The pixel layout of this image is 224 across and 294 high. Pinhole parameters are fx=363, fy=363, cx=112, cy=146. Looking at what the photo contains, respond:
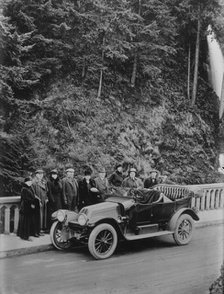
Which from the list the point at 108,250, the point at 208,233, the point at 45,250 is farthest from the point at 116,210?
the point at 208,233

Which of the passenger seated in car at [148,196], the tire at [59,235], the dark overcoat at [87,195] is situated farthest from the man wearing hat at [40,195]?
the passenger seated in car at [148,196]

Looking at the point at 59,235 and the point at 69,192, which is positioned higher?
the point at 69,192

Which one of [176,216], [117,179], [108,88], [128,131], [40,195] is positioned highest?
[108,88]

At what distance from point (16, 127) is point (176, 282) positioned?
26.5 ft

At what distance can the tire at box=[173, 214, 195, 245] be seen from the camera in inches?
311

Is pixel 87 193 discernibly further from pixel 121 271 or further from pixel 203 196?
pixel 203 196

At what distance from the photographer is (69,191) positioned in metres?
8.46

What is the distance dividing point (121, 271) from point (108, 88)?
12.6 m

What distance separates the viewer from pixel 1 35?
31.4 feet

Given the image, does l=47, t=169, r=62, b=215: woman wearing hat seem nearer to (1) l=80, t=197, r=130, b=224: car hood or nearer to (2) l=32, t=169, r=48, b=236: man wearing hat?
(2) l=32, t=169, r=48, b=236: man wearing hat

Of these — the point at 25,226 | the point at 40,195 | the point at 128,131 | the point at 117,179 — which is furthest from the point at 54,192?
the point at 128,131

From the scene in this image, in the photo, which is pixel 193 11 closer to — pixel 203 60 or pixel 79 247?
pixel 203 60

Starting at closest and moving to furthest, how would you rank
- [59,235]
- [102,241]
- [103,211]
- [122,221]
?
1. [102,241]
2. [103,211]
3. [122,221]
4. [59,235]

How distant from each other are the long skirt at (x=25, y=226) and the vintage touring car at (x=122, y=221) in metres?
0.56
